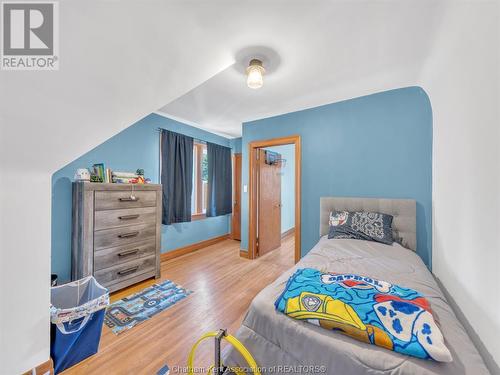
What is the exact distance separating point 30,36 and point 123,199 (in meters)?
1.70

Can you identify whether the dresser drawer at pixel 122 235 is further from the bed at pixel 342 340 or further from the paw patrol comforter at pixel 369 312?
the paw patrol comforter at pixel 369 312

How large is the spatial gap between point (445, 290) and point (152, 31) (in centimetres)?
272

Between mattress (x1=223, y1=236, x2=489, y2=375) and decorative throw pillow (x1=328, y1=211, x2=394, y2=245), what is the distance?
66 cm

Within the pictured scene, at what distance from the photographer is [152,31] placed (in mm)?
1093

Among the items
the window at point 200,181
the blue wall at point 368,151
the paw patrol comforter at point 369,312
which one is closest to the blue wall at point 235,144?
the window at point 200,181

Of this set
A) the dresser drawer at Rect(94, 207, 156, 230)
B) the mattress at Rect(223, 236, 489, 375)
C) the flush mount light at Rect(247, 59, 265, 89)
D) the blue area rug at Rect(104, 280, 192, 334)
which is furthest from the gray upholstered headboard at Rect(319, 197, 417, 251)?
the dresser drawer at Rect(94, 207, 156, 230)

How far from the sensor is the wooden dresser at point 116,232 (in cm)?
203

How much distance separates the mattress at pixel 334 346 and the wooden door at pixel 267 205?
220 cm

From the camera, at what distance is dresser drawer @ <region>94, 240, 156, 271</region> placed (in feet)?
6.88

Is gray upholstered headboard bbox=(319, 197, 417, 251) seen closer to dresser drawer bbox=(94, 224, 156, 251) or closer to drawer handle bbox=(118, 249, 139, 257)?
dresser drawer bbox=(94, 224, 156, 251)

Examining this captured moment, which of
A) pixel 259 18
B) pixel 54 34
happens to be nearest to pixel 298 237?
pixel 259 18

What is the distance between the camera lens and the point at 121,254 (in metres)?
2.27

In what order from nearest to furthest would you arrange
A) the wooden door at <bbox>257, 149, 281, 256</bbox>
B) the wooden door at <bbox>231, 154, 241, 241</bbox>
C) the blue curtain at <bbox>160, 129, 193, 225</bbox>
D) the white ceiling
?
the white ceiling < the blue curtain at <bbox>160, 129, 193, 225</bbox> < the wooden door at <bbox>257, 149, 281, 256</bbox> < the wooden door at <bbox>231, 154, 241, 241</bbox>

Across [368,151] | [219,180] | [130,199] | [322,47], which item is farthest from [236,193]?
[322,47]
